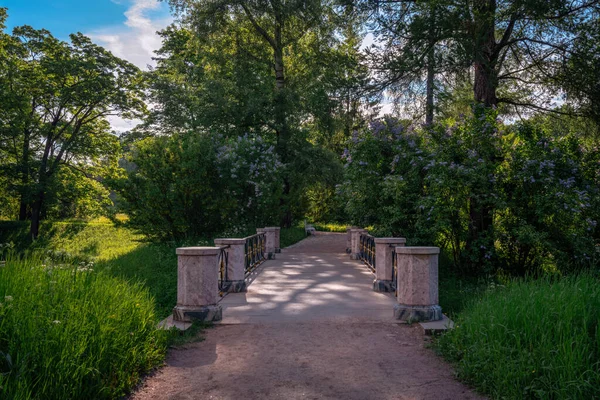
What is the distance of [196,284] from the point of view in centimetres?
652

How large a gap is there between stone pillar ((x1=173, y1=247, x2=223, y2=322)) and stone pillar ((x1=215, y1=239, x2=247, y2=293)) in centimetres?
240

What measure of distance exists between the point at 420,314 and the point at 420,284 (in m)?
0.42

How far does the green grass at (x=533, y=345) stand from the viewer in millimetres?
3633

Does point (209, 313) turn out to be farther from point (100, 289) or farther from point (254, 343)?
point (100, 289)

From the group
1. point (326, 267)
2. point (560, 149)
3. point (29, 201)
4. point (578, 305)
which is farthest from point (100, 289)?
point (29, 201)

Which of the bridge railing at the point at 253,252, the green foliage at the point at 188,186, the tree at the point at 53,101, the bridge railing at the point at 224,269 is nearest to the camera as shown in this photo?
the bridge railing at the point at 224,269

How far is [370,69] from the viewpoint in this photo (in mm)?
12008

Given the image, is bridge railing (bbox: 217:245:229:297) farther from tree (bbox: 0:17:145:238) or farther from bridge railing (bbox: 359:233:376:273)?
tree (bbox: 0:17:145:238)

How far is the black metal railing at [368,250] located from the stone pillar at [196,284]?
6.13m

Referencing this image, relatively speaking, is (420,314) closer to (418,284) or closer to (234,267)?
(418,284)

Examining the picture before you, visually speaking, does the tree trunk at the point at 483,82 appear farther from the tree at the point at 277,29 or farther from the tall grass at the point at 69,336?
the tree at the point at 277,29

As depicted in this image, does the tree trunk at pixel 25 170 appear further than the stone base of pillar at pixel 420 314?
Yes

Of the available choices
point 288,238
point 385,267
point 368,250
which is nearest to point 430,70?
point 368,250

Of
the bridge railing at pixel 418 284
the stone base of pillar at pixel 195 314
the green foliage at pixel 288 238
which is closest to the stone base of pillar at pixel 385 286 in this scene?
the bridge railing at pixel 418 284
